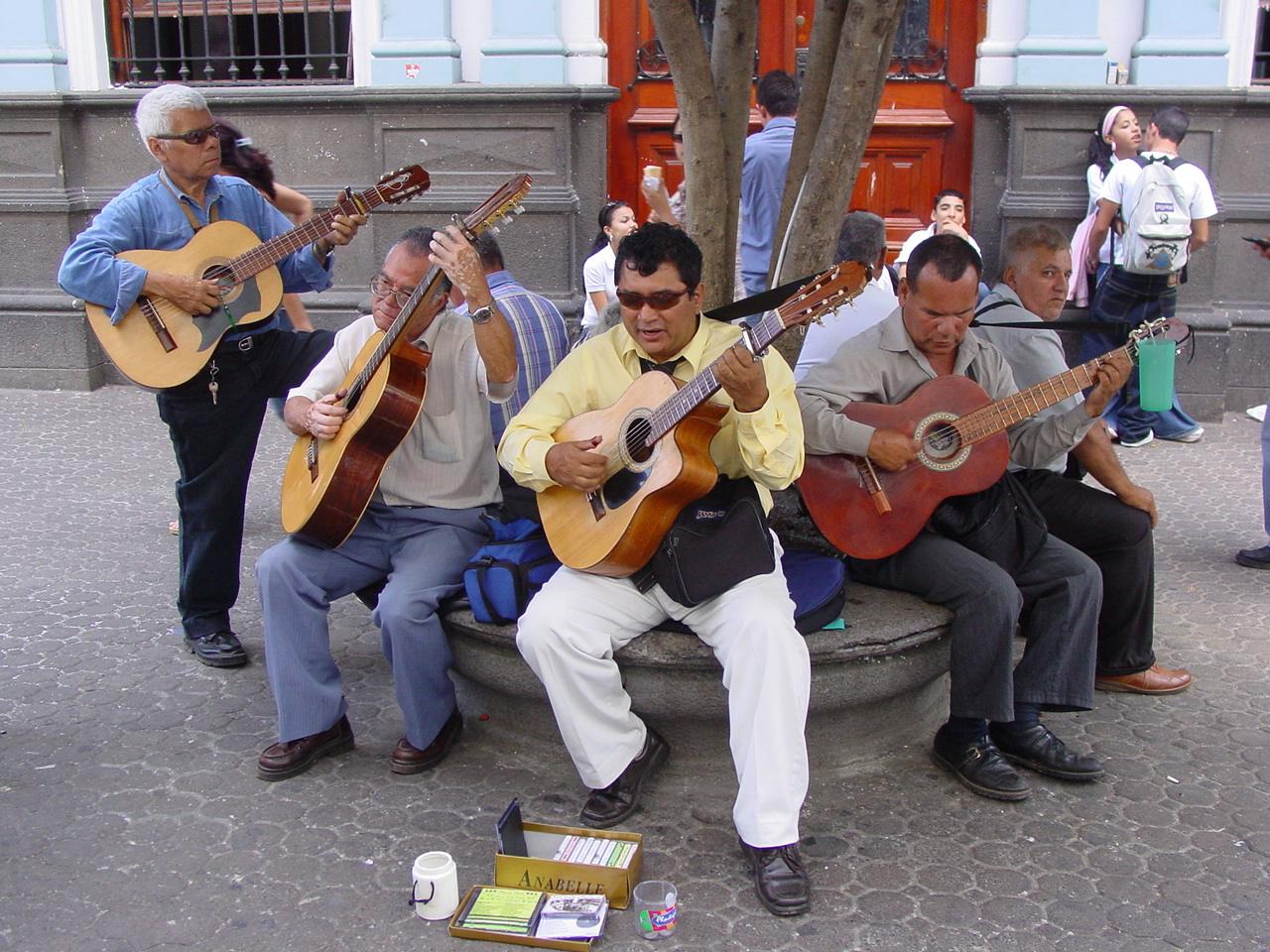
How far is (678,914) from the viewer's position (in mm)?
3152

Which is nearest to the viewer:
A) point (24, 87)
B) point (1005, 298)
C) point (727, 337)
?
point (727, 337)

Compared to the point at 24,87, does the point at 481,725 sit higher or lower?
lower

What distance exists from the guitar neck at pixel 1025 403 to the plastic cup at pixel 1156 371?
0.04 m

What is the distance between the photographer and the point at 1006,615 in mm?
3688

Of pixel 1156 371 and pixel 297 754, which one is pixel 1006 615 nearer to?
pixel 1156 371

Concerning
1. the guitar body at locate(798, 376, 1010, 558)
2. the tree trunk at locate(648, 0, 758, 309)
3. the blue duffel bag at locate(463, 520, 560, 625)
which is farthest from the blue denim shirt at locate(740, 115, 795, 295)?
the blue duffel bag at locate(463, 520, 560, 625)

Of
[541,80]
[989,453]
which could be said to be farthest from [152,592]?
[541,80]

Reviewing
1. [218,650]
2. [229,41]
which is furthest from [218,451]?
[229,41]

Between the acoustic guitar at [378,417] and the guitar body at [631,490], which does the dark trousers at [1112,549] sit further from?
the acoustic guitar at [378,417]

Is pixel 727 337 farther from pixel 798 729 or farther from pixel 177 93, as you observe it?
pixel 177 93

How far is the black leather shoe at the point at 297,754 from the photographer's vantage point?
380 centimetres

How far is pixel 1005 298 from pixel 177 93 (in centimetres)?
279

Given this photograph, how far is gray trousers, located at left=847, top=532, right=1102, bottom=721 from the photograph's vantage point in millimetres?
3711

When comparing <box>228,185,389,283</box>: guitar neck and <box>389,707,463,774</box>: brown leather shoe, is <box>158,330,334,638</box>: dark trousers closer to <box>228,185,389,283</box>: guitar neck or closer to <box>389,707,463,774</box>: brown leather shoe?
<box>228,185,389,283</box>: guitar neck
